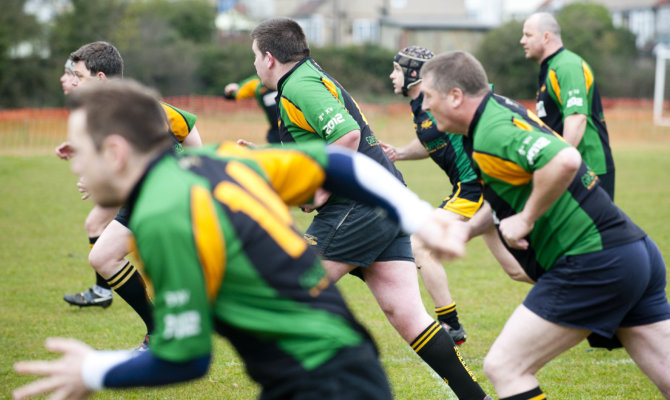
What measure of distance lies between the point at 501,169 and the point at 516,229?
28cm

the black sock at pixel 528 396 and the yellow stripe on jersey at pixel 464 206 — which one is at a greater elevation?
the black sock at pixel 528 396

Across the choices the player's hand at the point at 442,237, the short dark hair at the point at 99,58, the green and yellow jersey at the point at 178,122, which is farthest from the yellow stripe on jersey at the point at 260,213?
the short dark hair at the point at 99,58

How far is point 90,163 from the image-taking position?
7.30 feet

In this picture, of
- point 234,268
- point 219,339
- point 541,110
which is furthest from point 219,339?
point 234,268

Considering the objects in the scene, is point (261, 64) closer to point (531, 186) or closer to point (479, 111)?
point (479, 111)

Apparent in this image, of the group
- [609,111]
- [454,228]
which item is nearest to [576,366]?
[454,228]

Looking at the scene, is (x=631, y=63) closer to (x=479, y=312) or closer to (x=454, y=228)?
(x=479, y=312)

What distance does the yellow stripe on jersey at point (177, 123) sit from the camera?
5.54 m

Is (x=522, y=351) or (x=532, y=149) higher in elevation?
(x=532, y=149)

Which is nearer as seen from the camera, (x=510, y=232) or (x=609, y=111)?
(x=510, y=232)

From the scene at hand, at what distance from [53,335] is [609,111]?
30.9m

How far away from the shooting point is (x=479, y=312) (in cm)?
706

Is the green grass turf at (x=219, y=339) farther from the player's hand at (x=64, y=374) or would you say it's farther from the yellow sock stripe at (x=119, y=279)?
the player's hand at (x=64, y=374)

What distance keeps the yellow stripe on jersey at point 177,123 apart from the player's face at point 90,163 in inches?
129
